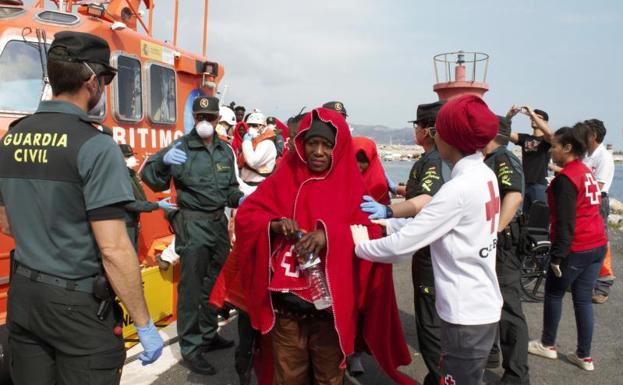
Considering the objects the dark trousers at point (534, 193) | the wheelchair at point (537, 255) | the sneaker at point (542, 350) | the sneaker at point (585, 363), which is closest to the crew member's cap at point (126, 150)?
the sneaker at point (542, 350)

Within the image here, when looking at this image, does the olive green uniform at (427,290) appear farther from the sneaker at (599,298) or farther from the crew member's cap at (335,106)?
the sneaker at (599,298)

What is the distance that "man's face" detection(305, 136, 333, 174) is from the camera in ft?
8.14

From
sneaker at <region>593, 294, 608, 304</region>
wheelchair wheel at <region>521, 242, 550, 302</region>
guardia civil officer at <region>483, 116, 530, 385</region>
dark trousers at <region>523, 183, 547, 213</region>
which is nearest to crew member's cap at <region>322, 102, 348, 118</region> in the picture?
guardia civil officer at <region>483, 116, 530, 385</region>

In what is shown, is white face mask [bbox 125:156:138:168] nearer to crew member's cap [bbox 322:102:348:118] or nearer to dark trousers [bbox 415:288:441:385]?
crew member's cap [bbox 322:102:348:118]

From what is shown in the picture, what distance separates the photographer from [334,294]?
2.42 meters

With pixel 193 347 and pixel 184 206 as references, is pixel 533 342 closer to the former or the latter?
pixel 193 347

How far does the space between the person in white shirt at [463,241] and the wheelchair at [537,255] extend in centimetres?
448

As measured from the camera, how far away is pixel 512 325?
3719 mm

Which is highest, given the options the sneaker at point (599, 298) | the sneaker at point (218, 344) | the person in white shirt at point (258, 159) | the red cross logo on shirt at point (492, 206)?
the red cross logo on shirt at point (492, 206)

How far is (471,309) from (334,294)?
0.66m

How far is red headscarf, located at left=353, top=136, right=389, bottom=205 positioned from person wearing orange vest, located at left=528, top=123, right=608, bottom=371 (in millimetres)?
1587

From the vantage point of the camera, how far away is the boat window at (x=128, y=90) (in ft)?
16.1

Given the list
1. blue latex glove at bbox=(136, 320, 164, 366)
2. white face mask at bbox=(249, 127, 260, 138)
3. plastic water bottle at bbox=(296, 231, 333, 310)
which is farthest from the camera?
white face mask at bbox=(249, 127, 260, 138)

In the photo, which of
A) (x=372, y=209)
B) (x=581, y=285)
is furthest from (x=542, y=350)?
(x=372, y=209)
